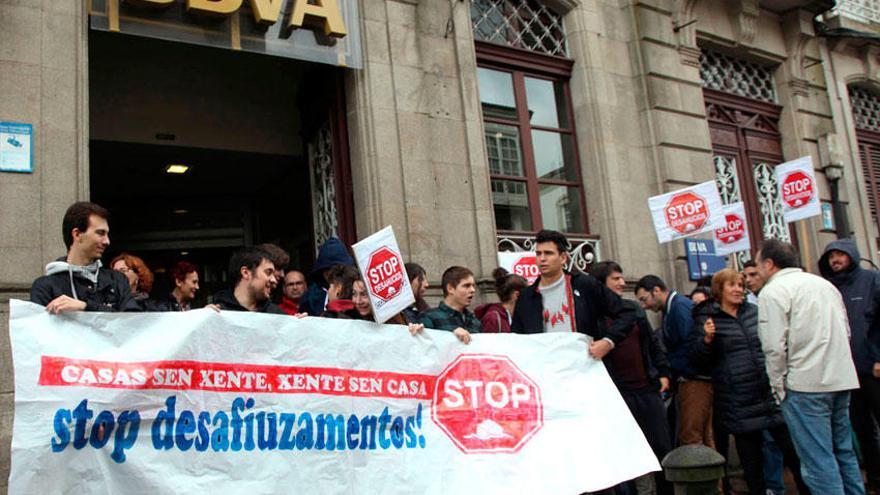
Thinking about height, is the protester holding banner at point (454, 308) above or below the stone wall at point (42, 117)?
below

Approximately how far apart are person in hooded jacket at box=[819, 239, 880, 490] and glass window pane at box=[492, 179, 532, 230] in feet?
13.3

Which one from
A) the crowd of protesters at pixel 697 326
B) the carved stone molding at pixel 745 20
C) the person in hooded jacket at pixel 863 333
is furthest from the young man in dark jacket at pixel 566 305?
the carved stone molding at pixel 745 20

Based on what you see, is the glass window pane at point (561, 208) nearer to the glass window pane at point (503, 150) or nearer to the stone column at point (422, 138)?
the glass window pane at point (503, 150)

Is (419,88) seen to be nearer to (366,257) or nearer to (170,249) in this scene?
(366,257)

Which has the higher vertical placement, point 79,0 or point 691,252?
point 79,0

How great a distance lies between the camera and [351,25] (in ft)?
29.2

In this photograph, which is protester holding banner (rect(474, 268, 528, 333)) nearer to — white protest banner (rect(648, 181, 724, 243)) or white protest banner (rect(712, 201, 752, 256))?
white protest banner (rect(648, 181, 724, 243))

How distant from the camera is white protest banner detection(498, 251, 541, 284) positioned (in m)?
9.57

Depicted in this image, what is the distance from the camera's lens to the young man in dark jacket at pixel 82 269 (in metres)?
4.37

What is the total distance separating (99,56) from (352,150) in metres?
4.24

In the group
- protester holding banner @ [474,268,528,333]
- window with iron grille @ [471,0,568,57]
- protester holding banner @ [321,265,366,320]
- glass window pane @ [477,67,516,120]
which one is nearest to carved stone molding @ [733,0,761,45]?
window with iron grille @ [471,0,568,57]

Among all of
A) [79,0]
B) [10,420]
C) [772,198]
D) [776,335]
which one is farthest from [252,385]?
[772,198]

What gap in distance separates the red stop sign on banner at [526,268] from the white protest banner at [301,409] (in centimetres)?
375

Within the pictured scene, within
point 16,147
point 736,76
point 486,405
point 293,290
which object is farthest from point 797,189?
point 16,147
